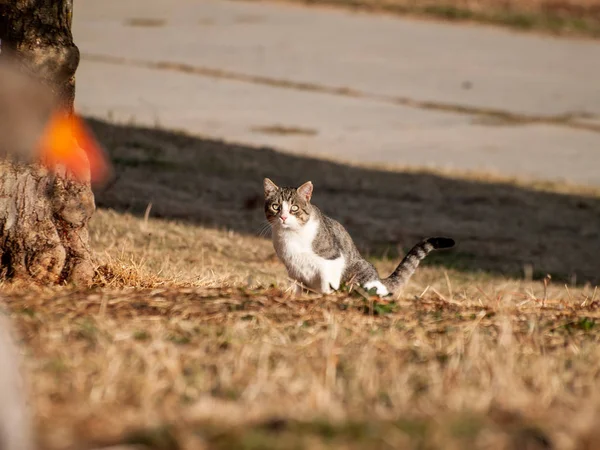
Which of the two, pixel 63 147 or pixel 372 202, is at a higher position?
pixel 63 147

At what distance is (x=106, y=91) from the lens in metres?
14.2

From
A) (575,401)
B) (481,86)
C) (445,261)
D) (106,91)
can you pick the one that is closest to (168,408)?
(575,401)

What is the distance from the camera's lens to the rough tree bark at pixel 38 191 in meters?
5.59

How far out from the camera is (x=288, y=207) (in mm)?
6570

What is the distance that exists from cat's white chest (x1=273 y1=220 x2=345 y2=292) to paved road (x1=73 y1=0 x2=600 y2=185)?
557cm

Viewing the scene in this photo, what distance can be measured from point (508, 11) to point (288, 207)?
54.2 ft

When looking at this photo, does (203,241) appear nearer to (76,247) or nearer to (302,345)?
(76,247)

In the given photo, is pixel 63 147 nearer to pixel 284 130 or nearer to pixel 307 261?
pixel 307 261

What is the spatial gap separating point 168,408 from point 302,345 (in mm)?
992

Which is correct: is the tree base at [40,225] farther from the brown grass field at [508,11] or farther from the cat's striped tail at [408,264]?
the brown grass field at [508,11]

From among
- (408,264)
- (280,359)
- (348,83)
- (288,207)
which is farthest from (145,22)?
(280,359)

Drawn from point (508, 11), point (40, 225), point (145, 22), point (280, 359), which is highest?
point (508, 11)

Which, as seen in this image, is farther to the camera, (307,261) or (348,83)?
(348,83)

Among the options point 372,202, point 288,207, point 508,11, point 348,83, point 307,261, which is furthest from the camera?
point 508,11
